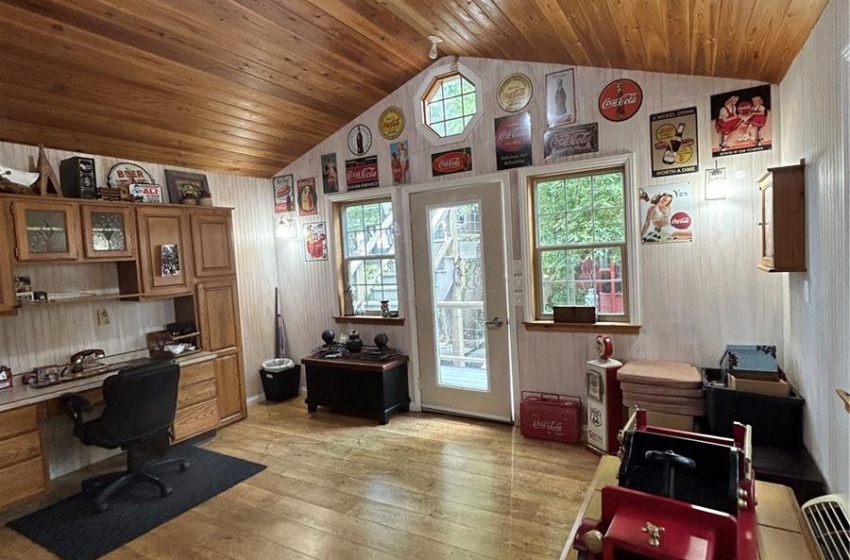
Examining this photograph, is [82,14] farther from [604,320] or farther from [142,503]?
[604,320]

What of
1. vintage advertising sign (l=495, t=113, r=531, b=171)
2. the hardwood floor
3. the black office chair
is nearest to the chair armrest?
the black office chair

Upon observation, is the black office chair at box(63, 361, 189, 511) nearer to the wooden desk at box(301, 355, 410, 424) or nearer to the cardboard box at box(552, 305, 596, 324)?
the wooden desk at box(301, 355, 410, 424)

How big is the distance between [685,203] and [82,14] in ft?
12.4

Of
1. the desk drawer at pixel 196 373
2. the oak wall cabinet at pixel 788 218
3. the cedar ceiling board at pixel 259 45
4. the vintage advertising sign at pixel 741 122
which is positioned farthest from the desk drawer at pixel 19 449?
the vintage advertising sign at pixel 741 122

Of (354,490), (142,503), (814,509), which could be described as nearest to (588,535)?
(814,509)

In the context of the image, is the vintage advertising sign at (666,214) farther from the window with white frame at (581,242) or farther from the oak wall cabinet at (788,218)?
the oak wall cabinet at (788,218)

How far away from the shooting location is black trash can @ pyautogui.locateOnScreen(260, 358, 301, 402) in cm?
488

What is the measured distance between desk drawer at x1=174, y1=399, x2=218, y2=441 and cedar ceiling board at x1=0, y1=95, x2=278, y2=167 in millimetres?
2227

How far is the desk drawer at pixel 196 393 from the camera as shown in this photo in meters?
3.75

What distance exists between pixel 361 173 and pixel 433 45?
140 cm

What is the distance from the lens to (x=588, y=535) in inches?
39.6

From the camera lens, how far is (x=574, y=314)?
359 centimetres

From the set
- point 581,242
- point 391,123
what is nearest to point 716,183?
point 581,242

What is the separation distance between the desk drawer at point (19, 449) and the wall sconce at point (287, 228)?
277 cm
